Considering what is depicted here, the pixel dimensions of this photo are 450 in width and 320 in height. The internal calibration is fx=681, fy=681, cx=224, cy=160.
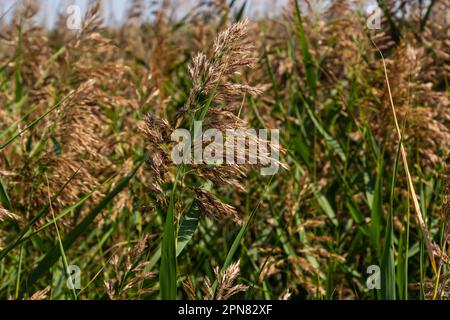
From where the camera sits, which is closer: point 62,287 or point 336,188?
point 62,287

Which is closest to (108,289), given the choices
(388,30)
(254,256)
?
(254,256)

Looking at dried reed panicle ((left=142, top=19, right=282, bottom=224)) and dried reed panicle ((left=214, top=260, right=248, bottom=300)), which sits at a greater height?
dried reed panicle ((left=142, top=19, right=282, bottom=224))

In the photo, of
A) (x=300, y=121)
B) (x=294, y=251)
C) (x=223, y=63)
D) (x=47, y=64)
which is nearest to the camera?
(x=223, y=63)

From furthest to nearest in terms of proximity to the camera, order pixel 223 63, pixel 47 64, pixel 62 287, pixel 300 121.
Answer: pixel 47 64, pixel 300 121, pixel 62 287, pixel 223 63

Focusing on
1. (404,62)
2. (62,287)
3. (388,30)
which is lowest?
(62,287)

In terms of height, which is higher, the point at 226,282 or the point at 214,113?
the point at 214,113

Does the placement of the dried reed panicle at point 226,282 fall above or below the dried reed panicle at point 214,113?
below

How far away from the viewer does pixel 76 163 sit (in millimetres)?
1991

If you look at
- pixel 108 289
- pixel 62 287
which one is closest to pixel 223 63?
pixel 108 289

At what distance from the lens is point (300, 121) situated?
8.32 feet

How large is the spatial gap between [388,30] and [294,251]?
52.0 inches
